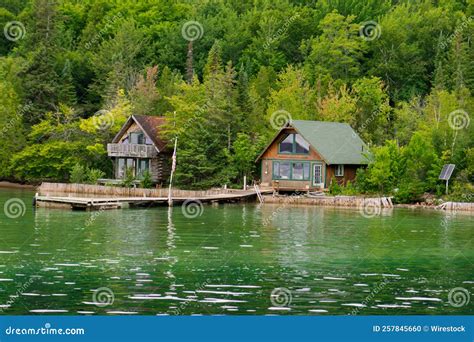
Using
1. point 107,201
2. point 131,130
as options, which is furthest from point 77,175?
point 107,201

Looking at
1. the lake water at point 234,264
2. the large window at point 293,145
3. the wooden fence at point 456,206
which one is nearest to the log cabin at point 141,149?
the large window at point 293,145

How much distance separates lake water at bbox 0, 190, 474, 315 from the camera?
1098 inches

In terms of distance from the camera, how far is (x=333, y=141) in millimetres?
74812

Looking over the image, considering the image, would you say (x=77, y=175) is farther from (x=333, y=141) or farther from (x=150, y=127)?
(x=333, y=141)

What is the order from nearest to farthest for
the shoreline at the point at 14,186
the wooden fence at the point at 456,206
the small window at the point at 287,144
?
the wooden fence at the point at 456,206 < the small window at the point at 287,144 < the shoreline at the point at 14,186

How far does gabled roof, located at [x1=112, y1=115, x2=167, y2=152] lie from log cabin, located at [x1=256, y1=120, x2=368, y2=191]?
8.52 metres

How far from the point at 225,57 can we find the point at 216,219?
68.4m

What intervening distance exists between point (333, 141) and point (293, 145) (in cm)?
325

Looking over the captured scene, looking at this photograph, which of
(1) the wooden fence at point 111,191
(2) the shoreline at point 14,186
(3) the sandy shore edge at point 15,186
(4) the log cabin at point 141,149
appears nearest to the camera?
(1) the wooden fence at point 111,191

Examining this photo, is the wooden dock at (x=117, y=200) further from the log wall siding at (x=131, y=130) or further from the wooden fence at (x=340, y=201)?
the log wall siding at (x=131, y=130)

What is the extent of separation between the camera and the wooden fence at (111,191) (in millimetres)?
69125

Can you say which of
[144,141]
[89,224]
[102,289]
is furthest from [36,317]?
[144,141]

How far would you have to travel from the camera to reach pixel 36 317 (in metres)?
25.2

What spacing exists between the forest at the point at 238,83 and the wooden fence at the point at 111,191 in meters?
3.87
